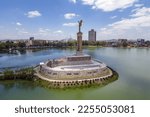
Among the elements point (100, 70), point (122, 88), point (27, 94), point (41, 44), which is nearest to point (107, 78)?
point (100, 70)

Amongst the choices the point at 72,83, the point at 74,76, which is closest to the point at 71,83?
the point at 72,83

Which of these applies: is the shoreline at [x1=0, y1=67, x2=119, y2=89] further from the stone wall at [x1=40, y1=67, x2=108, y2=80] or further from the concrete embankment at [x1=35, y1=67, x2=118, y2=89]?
the stone wall at [x1=40, y1=67, x2=108, y2=80]

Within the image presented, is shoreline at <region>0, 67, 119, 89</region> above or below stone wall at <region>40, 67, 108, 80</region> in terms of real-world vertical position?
below

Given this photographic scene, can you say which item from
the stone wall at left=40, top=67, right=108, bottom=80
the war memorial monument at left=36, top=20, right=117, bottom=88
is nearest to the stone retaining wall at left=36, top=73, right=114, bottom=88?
the war memorial monument at left=36, top=20, right=117, bottom=88

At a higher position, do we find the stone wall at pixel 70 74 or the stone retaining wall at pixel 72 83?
the stone wall at pixel 70 74

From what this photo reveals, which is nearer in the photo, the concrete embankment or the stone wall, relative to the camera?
the concrete embankment

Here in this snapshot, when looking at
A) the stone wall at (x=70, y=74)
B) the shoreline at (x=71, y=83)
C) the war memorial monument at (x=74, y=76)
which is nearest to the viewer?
the shoreline at (x=71, y=83)

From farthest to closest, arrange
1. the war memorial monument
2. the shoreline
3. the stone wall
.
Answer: the stone wall, the war memorial monument, the shoreline

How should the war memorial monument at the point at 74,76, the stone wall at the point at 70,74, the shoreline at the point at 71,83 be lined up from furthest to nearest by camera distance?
the stone wall at the point at 70,74, the war memorial monument at the point at 74,76, the shoreline at the point at 71,83

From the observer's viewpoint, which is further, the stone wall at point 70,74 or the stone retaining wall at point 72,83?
the stone wall at point 70,74

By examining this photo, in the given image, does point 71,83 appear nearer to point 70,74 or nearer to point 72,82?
point 72,82

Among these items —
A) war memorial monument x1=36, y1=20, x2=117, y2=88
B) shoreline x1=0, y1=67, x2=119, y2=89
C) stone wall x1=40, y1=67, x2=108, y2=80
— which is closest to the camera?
shoreline x1=0, y1=67, x2=119, y2=89

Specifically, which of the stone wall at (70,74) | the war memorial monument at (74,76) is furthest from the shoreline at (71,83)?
the stone wall at (70,74)

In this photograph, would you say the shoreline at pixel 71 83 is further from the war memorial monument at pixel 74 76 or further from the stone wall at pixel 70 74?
the stone wall at pixel 70 74
